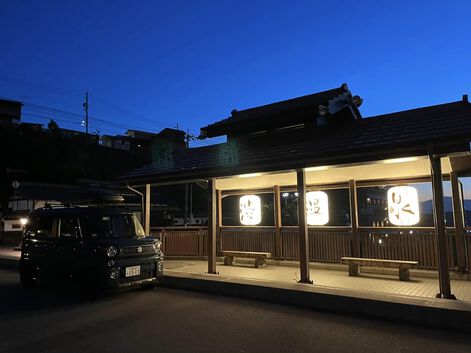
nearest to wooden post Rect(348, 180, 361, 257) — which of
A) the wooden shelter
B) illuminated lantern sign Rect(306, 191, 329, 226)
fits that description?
the wooden shelter

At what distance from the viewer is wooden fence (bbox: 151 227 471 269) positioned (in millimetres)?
9656

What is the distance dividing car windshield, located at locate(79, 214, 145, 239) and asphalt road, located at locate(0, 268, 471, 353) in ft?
4.96

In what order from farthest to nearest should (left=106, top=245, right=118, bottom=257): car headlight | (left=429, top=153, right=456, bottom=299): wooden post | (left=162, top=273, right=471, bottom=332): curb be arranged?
(left=106, top=245, right=118, bottom=257): car headlight, (left=429, top=153, right=456, bottom=299): wooden post, (left=162, top=273, right=471, bottom=332): curb

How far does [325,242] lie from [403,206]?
2579mm

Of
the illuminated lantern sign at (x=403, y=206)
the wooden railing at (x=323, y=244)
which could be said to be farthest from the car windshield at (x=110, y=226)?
the illuminated lantern sign at (x=403, y=206)

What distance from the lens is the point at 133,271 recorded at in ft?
27.8

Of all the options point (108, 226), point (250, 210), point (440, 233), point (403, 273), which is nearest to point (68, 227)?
point (108, 226)

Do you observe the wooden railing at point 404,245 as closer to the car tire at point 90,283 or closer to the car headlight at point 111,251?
the car headlight at point 111,251

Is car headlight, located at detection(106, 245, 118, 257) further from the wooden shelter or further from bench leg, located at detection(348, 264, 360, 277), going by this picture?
bench leg, located at detection(348, 264, 360, 277)

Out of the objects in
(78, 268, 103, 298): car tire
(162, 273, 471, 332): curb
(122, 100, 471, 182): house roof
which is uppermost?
(122, 100, 471, 182): house roof

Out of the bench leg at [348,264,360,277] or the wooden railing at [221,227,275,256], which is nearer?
the bench leg at [348,264,360,277]

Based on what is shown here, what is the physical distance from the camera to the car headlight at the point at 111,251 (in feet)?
26.4

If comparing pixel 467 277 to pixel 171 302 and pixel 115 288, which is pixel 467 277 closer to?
pixel 171 302

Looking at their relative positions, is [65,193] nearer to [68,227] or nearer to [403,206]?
[68,227]
